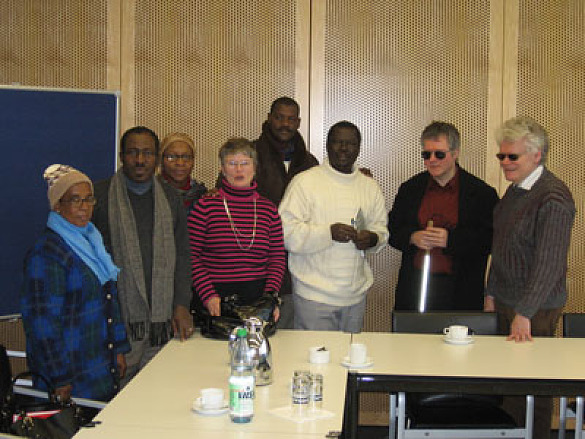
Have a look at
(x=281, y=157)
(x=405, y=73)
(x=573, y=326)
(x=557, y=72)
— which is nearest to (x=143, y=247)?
(x=281, y=157)

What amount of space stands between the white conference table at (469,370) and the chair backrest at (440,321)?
299 millimetres

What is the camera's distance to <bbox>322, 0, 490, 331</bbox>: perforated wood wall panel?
5.30 metres

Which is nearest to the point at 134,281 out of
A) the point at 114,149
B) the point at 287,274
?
the point at 287,274

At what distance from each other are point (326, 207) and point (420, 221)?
0.58m

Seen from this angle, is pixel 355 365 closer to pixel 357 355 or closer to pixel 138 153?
pixel 357 355

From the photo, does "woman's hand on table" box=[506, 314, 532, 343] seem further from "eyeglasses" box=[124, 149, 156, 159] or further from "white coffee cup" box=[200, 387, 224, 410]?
"eyeglasses" box=[124, 149, 156, 159]

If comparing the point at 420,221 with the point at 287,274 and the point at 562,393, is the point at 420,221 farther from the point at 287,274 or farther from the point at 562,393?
the point at 562,393

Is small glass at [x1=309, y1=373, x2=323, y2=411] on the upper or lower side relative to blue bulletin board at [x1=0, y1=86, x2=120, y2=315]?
lower

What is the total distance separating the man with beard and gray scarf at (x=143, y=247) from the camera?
3.83 metres

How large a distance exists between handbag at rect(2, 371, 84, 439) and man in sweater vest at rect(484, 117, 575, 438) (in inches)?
79.5

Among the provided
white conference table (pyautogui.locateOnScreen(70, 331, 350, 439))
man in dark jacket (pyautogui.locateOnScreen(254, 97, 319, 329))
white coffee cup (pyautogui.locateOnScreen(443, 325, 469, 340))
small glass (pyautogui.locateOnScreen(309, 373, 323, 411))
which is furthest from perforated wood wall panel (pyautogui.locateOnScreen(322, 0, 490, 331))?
small glass (pyautogui.locateOnScreen(309, 373, 323, 411))

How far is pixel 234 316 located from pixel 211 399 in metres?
0.94

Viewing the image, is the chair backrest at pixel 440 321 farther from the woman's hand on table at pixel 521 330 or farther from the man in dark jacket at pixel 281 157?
the man in dark jacket at pixel 281 157

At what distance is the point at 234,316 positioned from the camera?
3471 millimetres
